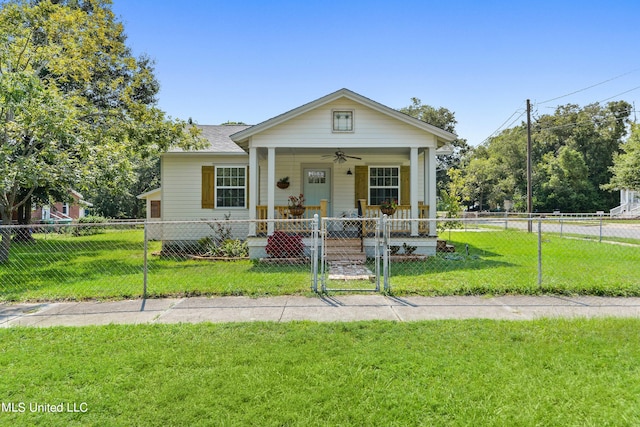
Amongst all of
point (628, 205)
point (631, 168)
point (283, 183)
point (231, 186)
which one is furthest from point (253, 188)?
point (628, 205)

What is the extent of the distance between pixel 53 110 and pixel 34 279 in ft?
15.5

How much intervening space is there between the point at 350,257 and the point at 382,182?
174 inches

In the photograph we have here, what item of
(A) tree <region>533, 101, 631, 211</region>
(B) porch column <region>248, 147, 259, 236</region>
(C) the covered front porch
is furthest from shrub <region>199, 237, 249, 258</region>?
(A) tree <region>533, 101, 631, 211</region>

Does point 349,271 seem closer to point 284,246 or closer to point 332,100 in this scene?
point 284,246

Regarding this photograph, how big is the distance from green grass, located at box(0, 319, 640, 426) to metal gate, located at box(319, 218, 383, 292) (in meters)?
2.50

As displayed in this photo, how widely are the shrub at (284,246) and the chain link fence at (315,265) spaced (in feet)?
0.09

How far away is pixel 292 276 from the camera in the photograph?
303 inches

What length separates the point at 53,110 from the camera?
9695 millimetres

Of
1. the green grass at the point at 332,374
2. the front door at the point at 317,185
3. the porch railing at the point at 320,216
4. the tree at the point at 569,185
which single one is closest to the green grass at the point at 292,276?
the porch railing at the point at 320,216

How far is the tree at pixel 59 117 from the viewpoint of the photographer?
31.6 ft

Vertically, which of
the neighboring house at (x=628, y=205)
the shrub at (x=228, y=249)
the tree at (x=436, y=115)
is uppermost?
the tree at (x=436, y=115)

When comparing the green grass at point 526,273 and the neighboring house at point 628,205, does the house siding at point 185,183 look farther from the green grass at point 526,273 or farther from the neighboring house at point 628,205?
the neighboring house at point 628,205

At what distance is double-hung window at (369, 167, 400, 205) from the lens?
13023 millimetres

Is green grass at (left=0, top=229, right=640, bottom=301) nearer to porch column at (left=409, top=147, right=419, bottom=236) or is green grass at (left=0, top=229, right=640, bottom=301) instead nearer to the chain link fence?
the chain link fence
